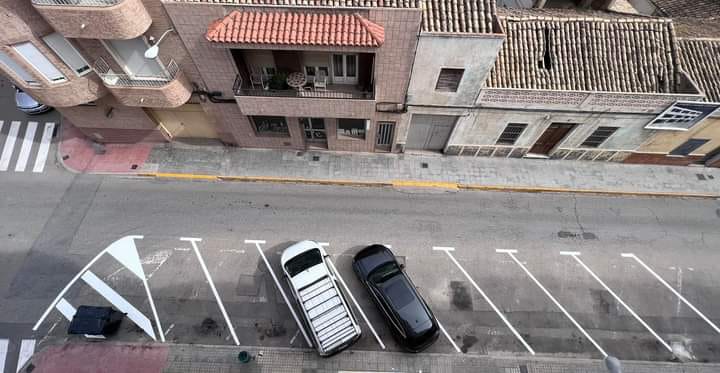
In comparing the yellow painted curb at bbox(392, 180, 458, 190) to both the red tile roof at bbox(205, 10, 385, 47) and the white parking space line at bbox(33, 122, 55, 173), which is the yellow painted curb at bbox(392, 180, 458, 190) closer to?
the red tile roof at bbox(205, 10, 385, 47)

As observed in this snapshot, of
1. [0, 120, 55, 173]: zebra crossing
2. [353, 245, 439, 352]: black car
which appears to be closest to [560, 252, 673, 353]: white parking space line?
[353, 245, 439, 352]: black car

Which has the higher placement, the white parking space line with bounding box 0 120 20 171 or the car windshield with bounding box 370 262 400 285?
the car windshield with bounding box 370 262 400 285

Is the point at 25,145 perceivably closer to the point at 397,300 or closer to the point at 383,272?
the point at 383,272

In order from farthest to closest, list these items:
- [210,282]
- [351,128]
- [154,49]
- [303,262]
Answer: [351,128]
[210,282]
[303,262]
[154,49]

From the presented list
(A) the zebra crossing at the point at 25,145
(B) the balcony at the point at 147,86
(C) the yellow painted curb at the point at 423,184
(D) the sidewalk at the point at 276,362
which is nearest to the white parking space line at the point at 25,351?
(D) the sidewalk at the point at 276,362

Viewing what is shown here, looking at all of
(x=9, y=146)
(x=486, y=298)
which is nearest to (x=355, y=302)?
(x=486, y=298)

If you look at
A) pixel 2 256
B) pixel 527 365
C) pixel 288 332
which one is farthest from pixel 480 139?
pixel 2 256

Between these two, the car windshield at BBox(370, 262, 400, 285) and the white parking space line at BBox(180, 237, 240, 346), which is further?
the white parking space line at BBox(180, 237, 240, 346)
